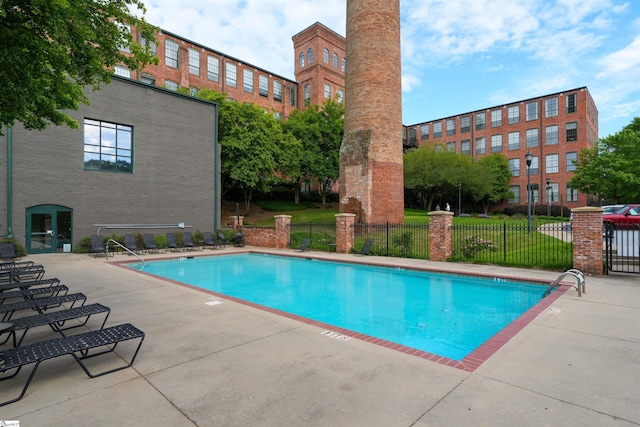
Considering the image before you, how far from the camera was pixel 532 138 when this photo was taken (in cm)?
4688

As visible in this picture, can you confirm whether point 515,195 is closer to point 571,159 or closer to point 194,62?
point 571,159

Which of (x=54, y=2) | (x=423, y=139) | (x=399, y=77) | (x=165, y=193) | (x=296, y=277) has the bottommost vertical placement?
(x=296, y=277)

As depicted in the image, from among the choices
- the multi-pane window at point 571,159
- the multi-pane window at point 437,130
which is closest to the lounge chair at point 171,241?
the multi-pane window at point 571,159

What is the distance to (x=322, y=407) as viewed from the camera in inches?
113

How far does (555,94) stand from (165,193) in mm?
48218

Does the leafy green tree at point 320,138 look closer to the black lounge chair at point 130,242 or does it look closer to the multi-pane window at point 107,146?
the multi-pane window at point 107,146

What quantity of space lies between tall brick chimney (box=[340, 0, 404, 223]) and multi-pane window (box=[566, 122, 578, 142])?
35.9m

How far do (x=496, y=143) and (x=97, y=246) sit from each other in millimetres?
51139

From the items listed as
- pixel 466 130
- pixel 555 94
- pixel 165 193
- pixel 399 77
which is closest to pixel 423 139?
pixel 466 130

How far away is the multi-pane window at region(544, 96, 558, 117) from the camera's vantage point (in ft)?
146

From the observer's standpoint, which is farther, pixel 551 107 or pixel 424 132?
pixel 424 132

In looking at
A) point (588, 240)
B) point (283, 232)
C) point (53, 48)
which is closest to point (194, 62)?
point (283, 232)

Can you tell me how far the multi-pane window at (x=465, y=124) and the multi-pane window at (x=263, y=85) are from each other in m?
30.3

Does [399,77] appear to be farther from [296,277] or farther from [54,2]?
[54,2]
